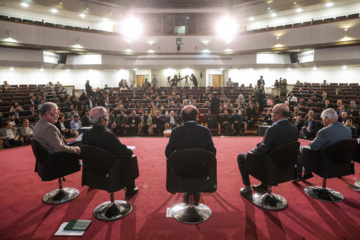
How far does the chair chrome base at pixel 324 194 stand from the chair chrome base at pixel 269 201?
0.45 meters

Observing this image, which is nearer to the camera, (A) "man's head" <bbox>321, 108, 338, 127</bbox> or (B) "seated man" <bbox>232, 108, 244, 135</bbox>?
(A) "man's head" <bbox>321, 108, 338, 127</bbox>

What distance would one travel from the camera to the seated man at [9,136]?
5824 millimetres

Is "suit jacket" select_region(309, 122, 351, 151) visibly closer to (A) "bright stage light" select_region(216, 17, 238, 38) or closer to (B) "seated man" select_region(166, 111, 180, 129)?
(B) "seated man" select_region(166, 111, 180, 129)

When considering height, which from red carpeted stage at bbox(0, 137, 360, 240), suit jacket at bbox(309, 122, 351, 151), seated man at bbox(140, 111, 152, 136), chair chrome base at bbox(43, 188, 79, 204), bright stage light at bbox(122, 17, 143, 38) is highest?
bright stage light at bbox(122, 17, 143, 38)

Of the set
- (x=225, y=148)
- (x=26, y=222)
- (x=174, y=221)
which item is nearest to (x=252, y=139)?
(x=225, y=148)

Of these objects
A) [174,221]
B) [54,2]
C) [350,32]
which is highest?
[54,2]

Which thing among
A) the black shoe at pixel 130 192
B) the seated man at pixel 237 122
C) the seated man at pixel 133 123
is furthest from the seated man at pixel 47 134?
the seated man at pixel 237 122

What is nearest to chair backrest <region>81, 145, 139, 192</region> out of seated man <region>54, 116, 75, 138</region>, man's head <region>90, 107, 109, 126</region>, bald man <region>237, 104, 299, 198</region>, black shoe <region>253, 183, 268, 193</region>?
man's head <region>90, 107, 109, 126</region>

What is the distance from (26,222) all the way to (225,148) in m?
3.79

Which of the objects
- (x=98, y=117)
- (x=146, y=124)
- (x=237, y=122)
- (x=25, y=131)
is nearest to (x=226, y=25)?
(x=237, y=122)

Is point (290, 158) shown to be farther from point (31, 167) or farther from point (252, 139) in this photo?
point (31, 167)

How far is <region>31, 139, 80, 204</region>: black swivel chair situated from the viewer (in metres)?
2.59

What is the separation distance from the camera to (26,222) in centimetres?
239

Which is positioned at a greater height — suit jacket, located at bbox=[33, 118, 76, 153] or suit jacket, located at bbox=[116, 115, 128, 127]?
suit jacket, located at bbox=[33, 118, 76, 153]
